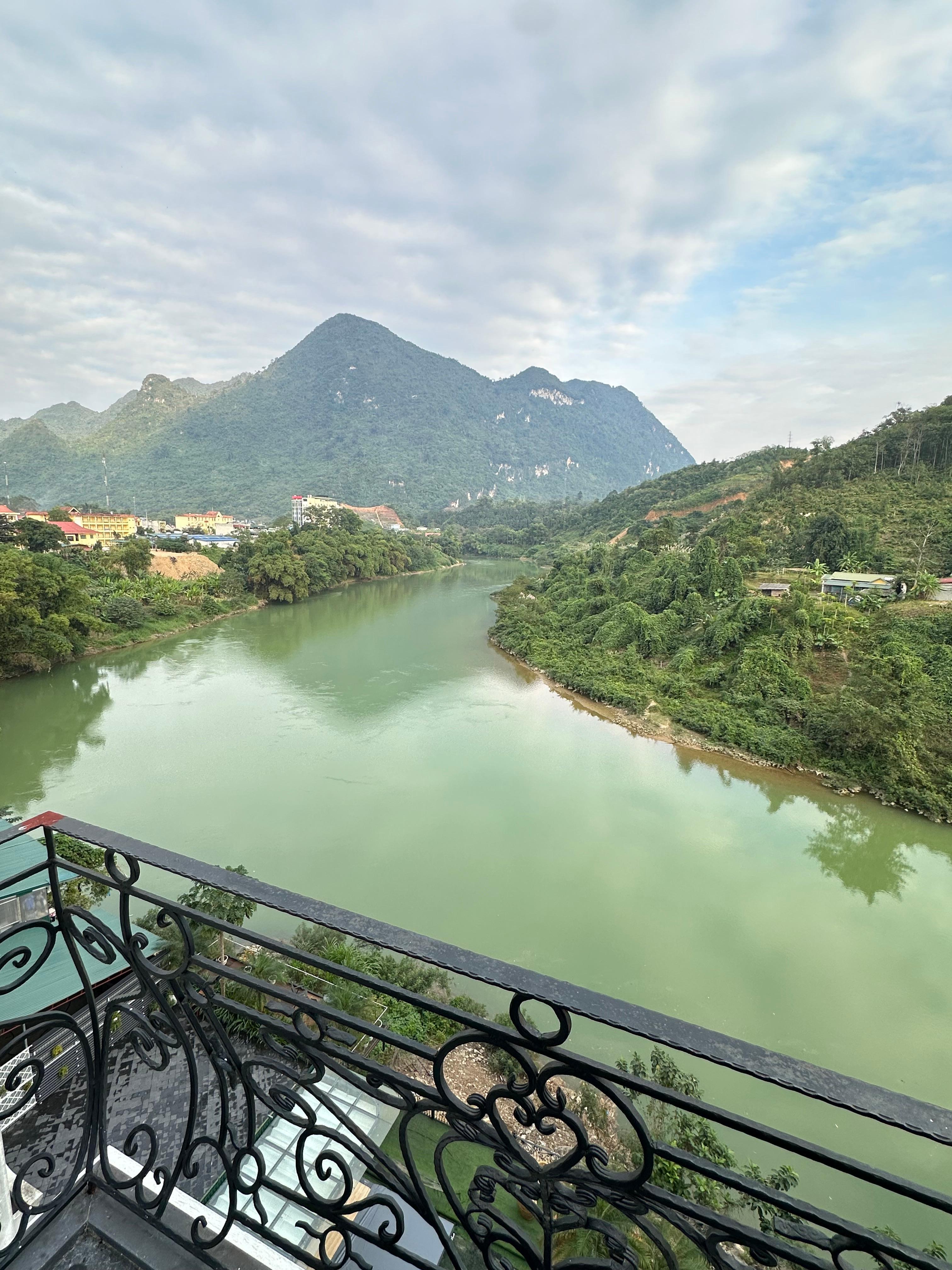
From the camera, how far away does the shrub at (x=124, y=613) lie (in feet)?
46.2

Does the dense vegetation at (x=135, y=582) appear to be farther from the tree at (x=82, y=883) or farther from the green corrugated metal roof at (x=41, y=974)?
the green corrugated metal roof at (x=41, y=974)

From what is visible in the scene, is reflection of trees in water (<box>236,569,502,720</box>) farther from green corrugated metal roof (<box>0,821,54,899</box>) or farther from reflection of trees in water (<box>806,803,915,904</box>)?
reflection of trees in water (<box>806,803,915,904</box>)

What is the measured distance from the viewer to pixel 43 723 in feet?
30.1

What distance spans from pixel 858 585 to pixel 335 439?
66.3 meters

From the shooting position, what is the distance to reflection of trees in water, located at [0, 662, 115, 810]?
741 cm

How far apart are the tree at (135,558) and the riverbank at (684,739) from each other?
13.3 m

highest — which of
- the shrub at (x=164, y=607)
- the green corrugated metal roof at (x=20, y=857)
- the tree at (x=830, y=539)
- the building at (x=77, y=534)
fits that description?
the tree at (x=830, y=539)

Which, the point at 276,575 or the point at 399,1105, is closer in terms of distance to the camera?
the point at 399,1105

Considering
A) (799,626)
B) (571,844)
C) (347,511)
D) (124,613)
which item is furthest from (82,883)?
(347,511)

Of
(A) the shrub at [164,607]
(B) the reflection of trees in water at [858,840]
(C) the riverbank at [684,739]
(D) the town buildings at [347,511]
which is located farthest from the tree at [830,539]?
(D) the town buildings at [347,511]

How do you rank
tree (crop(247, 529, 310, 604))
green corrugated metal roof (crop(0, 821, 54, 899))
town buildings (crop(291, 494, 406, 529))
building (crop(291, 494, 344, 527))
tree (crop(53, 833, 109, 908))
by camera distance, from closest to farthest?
green corrugated metal roof (crop(0, 821, 54, 899))
tree (crop(53, 833, 109, 908))
tree (crop(247, 529, 310, 604))
building (crop(291, 494, 344, 527))
town buildings (crop(291, 494, 406, 529))

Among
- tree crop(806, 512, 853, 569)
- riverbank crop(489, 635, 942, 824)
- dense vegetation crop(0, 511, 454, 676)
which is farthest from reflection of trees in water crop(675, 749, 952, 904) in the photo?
dense vegetation crop(0, 511, 454, 676)

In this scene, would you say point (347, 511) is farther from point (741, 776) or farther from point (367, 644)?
point (741, 776)

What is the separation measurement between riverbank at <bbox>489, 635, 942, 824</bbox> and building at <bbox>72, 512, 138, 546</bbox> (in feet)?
78.8
